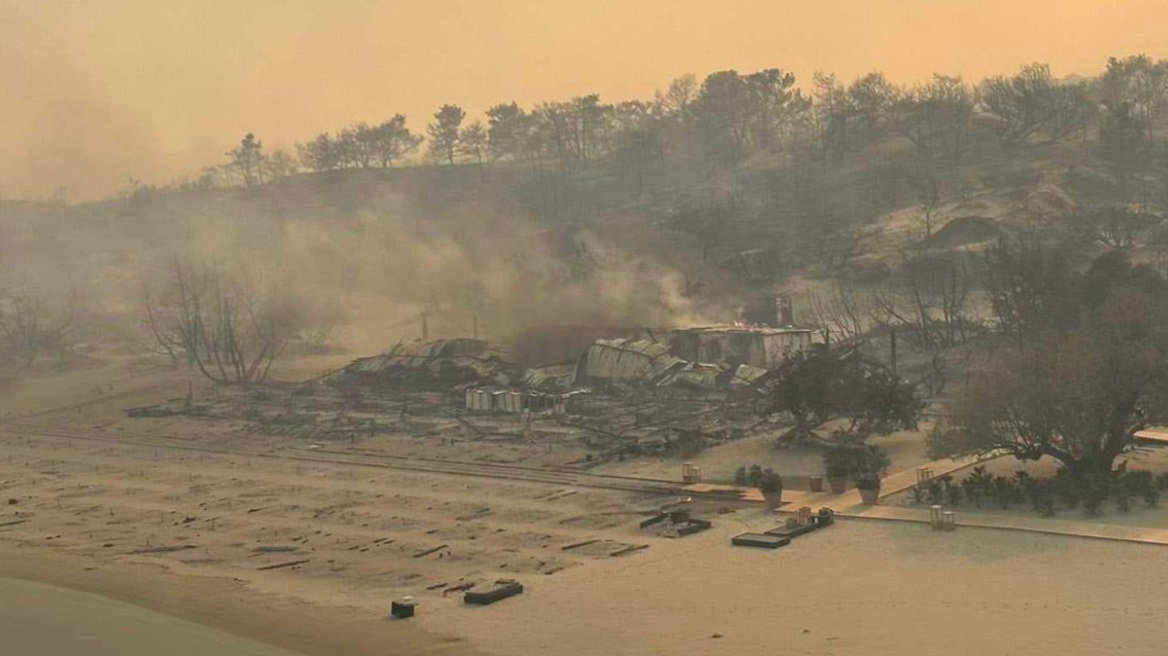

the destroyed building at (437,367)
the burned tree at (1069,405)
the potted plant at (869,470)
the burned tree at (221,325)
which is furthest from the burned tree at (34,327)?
the burned tree at (1069,405)

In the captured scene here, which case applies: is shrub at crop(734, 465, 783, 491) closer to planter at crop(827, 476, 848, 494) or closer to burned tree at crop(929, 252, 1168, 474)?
planter at crop(827, 476, 848, 494)

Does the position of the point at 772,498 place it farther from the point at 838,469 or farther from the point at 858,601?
the point at 858,601

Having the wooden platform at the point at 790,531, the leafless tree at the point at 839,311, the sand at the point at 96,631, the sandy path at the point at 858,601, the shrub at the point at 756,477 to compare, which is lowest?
the sand at the point at 96,631

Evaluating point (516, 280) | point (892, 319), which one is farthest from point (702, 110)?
point (892, 319)

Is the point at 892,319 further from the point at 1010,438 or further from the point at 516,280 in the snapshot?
the point at 1010,438

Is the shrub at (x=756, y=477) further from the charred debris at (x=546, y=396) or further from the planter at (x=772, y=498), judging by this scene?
the charred debris at (x=546, y=396)

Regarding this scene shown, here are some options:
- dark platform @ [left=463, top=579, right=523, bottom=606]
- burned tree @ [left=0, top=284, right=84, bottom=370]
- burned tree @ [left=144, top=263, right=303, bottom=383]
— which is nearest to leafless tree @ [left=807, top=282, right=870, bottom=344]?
burned tree @ [left=144, top=263, right=303, bottom=383]

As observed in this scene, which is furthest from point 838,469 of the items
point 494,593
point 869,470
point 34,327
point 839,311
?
point 34,327
